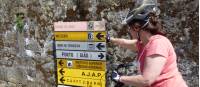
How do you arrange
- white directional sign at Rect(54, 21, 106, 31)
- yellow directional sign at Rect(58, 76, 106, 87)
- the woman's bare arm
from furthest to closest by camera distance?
yellow directional sign at Rect(58, 76, 106, 87) → white directional sign at Rect(54, 21, 106, 31) → the woman's bare arm

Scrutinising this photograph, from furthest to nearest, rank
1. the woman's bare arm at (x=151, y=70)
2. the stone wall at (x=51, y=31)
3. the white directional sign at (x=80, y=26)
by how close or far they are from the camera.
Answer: the white directional sign at (x=80, y=26)
the stone wall at (x=51, y=31)
the woman's bare arm at (x=151, y=70)

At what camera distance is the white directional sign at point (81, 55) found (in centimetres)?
489

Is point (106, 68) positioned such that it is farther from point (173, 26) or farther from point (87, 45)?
point (173, 26)

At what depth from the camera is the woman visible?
10.5 ft

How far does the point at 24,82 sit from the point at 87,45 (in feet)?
4.18

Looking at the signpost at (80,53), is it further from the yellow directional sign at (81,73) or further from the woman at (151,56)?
the woman at (151,56)

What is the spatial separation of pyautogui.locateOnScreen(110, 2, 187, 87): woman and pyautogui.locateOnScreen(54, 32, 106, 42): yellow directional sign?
4.43 ft

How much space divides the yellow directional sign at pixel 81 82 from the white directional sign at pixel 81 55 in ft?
0.81

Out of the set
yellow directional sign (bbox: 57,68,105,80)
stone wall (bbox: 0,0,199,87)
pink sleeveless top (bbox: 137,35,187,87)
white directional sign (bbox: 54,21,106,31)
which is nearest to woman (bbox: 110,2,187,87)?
pink sleeveless top (bbox: 137,35,187,87)

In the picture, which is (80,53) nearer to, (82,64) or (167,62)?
(82,64)

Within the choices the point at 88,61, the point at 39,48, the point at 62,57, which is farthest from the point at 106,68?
the point at 39,48

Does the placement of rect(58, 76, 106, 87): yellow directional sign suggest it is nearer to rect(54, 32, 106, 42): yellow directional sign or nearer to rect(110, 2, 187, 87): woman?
rect(54, 32, 106, 42): yellow directional sign

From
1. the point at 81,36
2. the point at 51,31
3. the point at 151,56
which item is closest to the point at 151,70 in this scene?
the point at 151,56

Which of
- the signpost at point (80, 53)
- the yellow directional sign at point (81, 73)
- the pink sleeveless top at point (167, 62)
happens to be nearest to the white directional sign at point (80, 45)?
the signpost at point (80, 53)
